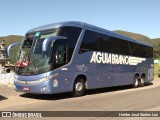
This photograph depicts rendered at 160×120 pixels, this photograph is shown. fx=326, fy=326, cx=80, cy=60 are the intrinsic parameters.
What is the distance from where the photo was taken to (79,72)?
16047mm

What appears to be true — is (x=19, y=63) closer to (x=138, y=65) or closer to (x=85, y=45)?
(x=85, y=45)

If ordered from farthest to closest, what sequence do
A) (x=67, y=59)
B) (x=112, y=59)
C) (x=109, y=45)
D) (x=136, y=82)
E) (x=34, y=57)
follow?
1. (x=136, y=82)
2. (x=112, y=59)
3. (x=109, y=45)
4. (x=67, y=59)
5. (x=34, y=57)

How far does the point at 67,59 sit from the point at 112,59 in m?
5.03

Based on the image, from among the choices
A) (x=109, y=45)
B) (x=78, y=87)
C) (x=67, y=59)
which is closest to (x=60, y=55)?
(x=67, y=59)

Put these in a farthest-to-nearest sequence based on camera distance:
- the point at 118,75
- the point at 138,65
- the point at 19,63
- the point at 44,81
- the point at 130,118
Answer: the point at 138,65 → the point at 118,75 → the point at 19,63 → the point at 44,81 → the point at 130,118

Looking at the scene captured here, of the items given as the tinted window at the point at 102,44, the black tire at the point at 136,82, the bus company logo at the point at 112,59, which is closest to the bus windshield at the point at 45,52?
the tinted window at the point at 102,44

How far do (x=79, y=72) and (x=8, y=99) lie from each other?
3.67 metres

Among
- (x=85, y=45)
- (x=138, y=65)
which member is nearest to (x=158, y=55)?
(x=138, y=65)

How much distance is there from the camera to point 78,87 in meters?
16.0

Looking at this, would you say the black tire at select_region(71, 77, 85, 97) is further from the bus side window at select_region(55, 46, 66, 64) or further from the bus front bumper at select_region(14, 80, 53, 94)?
the bus front bumper at select_region(14, 80, 53, 94)

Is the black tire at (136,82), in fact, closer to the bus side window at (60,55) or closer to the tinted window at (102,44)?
the tinted window at (102,44)

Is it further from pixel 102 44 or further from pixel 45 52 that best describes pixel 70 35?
pixel 102 44

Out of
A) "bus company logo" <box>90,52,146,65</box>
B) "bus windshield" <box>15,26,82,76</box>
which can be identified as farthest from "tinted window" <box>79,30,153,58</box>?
"bus windshield" <box>15,26,82,76</box>

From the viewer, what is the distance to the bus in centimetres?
1414
